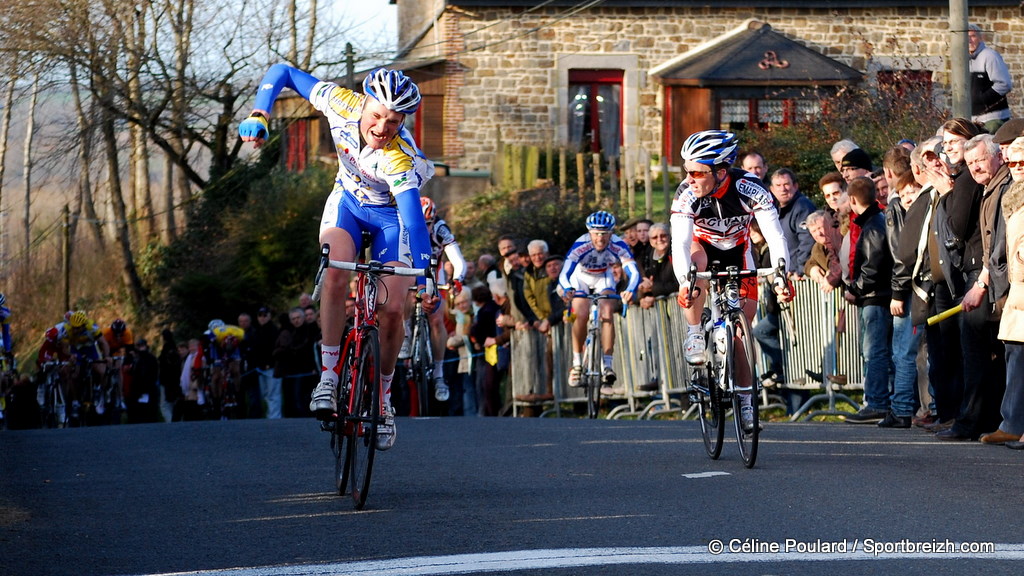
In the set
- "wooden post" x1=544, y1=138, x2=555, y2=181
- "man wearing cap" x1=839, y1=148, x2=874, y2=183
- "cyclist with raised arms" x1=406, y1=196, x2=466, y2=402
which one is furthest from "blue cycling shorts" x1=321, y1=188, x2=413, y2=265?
"wooden post" x1=544, y1=138, x2=555, y2=181

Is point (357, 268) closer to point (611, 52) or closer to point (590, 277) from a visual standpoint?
point (590, 277)

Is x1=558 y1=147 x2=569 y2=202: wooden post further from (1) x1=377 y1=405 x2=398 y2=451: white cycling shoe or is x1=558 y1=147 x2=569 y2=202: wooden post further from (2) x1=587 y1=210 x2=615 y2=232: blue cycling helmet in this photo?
(1) x1=377 y1=405 x2=398 y2=451: white cycling shoe

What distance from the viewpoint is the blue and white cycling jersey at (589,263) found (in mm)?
18781

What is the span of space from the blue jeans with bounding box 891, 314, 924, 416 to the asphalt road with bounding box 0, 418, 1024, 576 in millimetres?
400

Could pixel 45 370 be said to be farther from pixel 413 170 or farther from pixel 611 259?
pixel 413 170

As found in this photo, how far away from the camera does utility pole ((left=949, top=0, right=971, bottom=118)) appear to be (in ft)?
56.5

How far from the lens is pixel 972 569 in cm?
652

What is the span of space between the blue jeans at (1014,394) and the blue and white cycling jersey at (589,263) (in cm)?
789

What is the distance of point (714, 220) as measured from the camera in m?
11.0

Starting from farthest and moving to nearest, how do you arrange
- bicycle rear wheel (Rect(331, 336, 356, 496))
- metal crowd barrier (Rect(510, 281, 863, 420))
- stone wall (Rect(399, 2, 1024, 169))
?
stone wall (Rect(399, 2, 1024, 169)) < metal crowd barrier (Rect(510, 281, 863, 420)) < bicycle rear wheel (Rect(331, 336, 356, 496))

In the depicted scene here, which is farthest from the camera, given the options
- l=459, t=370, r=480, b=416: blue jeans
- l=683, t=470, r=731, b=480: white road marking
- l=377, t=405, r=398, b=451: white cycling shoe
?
l=459, t=370, r=480, b=416: blue jeans

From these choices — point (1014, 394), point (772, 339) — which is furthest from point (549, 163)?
point (1014, 394)

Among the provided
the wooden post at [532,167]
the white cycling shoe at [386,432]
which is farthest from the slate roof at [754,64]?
the white cycling shoe at [386,432]

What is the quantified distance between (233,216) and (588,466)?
31992 mm
